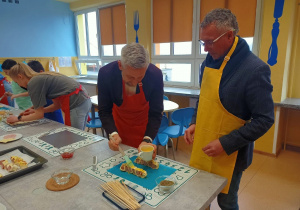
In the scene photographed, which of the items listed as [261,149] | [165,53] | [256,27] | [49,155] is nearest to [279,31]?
[256,27]

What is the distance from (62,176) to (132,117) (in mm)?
727

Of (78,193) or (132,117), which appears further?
(132,117)

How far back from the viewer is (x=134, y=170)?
1.11 meters

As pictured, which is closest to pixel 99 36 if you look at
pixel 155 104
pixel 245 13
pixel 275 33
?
pixel 245 13

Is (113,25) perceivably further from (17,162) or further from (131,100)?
(17,162)

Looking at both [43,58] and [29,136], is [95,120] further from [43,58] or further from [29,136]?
[43,58]

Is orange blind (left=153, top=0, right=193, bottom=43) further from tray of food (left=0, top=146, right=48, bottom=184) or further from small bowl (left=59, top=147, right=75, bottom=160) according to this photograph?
tray of food (left=0, top=146, right=48, bottom=184)

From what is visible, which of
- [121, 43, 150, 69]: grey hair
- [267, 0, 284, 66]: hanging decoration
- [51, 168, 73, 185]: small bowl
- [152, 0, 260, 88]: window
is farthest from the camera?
[152, 0, 260, 88]: window

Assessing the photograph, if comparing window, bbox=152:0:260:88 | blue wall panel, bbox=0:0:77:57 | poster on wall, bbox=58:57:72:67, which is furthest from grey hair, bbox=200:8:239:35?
poster on wall, bbox=58:57:72:67

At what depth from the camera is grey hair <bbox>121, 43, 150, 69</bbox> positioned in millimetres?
1259

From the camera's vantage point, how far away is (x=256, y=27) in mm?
3148

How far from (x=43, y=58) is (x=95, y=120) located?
310 cm

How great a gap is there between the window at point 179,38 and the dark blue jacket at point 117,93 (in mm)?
2518

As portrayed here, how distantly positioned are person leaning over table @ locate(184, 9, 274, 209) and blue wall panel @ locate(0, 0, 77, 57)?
506 centimetres
